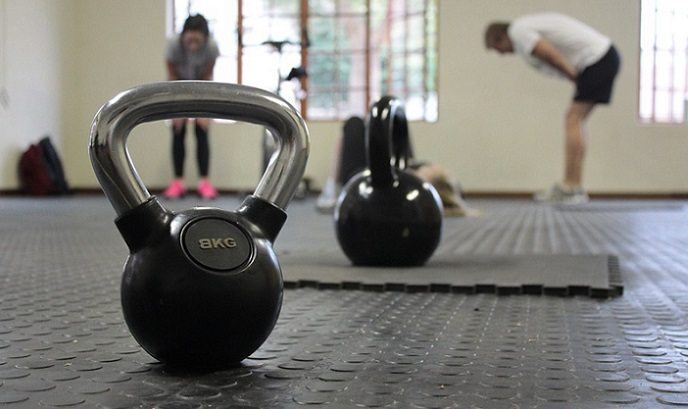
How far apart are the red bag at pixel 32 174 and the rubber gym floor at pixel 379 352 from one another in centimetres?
634

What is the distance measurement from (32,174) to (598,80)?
16.4 ft

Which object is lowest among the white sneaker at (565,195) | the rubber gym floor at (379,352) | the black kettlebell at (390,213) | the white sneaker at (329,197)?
the white sneaker at (565,195)

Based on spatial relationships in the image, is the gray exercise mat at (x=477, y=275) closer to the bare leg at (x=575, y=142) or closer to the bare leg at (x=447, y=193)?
the bare leg at (x=447, y=193)

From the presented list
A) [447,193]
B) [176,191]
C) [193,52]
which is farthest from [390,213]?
[176,191]

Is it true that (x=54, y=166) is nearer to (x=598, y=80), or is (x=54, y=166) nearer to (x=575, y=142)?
(x=575, y=142)

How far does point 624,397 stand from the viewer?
2.94 ft

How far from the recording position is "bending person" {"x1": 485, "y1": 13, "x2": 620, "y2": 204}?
277 inches

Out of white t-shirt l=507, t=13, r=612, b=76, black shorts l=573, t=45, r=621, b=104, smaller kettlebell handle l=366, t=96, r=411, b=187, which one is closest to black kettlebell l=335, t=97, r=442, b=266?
smaller kettlebell handle l=366, t=96, r=411, b=187

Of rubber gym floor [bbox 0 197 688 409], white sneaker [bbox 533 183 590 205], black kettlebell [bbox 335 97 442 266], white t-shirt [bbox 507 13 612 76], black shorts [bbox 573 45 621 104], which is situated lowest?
white sneaker [bbox 533 183 590 205]

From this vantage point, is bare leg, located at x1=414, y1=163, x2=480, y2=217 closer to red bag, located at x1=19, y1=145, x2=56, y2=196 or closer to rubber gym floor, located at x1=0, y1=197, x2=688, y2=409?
rubber gym floor, located at x1=0, y1=197, x2=688, y2=409

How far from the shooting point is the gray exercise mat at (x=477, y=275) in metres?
1.78

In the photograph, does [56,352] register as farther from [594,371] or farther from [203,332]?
[594,371]

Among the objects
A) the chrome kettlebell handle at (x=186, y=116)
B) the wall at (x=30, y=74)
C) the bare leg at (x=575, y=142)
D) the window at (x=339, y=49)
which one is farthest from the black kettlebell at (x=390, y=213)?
the window at (x=339, y=49)

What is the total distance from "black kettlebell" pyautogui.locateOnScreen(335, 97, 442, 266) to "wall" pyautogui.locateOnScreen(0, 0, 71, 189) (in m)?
6.48
